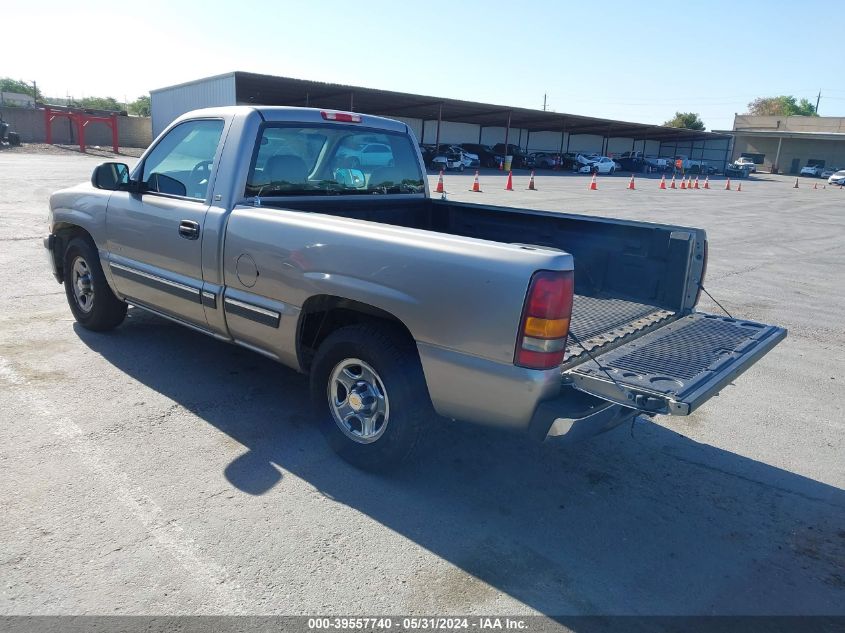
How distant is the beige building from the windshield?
7709 cm

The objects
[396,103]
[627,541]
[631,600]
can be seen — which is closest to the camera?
[631,600]

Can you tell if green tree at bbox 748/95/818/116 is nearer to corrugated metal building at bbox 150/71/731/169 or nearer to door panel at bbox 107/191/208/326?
corrugated metal building at bbox 150/71/731/169

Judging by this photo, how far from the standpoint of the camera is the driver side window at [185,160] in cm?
448

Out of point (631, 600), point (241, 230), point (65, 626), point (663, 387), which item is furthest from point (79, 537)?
point (663, 387)

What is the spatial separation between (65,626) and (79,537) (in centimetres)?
60

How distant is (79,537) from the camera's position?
9.85 feet

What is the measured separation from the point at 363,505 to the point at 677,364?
1.74 m

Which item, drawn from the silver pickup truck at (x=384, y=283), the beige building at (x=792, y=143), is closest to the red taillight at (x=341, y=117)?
the silver pickup truck at (x=384, y=283)

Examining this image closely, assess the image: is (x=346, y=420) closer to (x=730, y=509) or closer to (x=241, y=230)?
(x=241, y=230)

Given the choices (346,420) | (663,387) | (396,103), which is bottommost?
(346,420)

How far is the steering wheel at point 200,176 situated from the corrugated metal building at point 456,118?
96.3 feet

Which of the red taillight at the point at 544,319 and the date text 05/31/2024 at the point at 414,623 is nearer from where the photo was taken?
the date text 05/31/2024 at the point at 414,623

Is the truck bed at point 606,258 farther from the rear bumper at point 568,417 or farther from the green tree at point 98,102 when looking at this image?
the green tree at point 98,102

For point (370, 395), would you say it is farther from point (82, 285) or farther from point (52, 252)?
point (52, 252)
